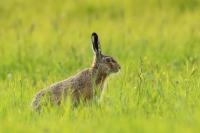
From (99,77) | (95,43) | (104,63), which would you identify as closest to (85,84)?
(99,77)

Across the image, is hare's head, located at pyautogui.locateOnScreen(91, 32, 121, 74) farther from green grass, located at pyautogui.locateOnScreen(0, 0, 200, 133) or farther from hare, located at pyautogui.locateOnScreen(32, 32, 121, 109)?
green grass, located at pyautogui.locateOnScreen(0, 0, 200, 133)

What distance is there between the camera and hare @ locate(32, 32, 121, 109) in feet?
26.0

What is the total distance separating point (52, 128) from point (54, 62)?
19.8ft

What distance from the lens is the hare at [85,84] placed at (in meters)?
7.92

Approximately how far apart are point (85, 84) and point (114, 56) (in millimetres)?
4310

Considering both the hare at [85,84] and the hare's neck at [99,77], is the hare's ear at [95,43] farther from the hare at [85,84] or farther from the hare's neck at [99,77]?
the hare's neck at [99,77]

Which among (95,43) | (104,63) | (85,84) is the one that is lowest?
(85,84)

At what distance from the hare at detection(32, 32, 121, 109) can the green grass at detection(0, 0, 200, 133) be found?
17cm

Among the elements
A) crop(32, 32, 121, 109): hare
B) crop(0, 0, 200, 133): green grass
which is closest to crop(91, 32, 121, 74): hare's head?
crop(32, 32, 121, 109): hare

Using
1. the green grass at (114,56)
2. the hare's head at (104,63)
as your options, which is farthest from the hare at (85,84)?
the green grass at (114,56)

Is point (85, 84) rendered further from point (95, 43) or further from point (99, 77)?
point (95, 43)

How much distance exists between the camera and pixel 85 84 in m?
8.33

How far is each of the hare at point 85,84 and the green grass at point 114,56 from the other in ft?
0.57

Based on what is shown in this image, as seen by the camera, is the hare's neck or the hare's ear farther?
the hare's neck
